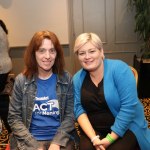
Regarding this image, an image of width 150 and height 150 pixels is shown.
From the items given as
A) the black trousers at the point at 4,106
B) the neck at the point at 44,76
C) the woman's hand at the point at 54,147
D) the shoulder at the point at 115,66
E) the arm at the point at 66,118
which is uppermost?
the shoulder at the point at 115,66

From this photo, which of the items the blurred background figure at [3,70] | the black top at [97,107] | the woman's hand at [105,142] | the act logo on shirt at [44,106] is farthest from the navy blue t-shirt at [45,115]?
the blurred background figure at [3,70]

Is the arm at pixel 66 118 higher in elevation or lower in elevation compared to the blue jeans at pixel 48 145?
higher

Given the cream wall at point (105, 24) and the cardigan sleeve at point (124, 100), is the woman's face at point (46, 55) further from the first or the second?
the cream wall at point (105, 24)

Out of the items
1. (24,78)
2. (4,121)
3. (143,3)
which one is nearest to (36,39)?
(24,78)

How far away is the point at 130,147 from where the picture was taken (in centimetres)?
176

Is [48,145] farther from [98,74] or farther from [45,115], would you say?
[98,74]

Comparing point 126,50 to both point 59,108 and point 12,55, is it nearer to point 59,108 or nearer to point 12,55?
point 12,55

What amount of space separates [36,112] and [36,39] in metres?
0.52

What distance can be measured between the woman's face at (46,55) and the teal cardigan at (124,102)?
40 centimetres

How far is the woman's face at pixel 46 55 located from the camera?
6.02ft

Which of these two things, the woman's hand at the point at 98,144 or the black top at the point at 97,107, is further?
the black top at the point at 97,107

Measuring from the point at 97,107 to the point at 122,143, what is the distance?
0.30 meters

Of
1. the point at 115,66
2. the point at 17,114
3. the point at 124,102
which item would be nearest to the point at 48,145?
the point at 17,114

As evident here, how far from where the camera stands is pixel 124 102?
5.88ft
